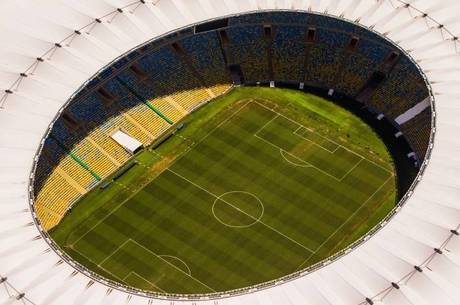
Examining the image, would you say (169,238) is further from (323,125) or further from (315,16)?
(315,16)

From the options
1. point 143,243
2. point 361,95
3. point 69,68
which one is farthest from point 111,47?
point 361,95

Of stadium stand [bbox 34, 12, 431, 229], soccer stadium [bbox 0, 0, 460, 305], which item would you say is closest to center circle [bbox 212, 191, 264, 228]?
soccer stadium [bbox 0, 0, 460, 305]

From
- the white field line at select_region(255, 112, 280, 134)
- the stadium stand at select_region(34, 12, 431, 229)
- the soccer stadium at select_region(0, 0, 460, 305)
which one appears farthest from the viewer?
the white field line at select_region(255, 112, 280, 134)

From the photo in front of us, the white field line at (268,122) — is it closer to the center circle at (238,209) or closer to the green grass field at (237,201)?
the green grass field at (237,201)

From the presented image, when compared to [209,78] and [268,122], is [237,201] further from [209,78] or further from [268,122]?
[209,78]

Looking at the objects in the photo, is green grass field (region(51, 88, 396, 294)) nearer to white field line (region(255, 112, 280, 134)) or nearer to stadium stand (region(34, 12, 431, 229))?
white field line (region(255, 112, 280, 134))

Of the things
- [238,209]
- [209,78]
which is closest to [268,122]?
[209,78]
